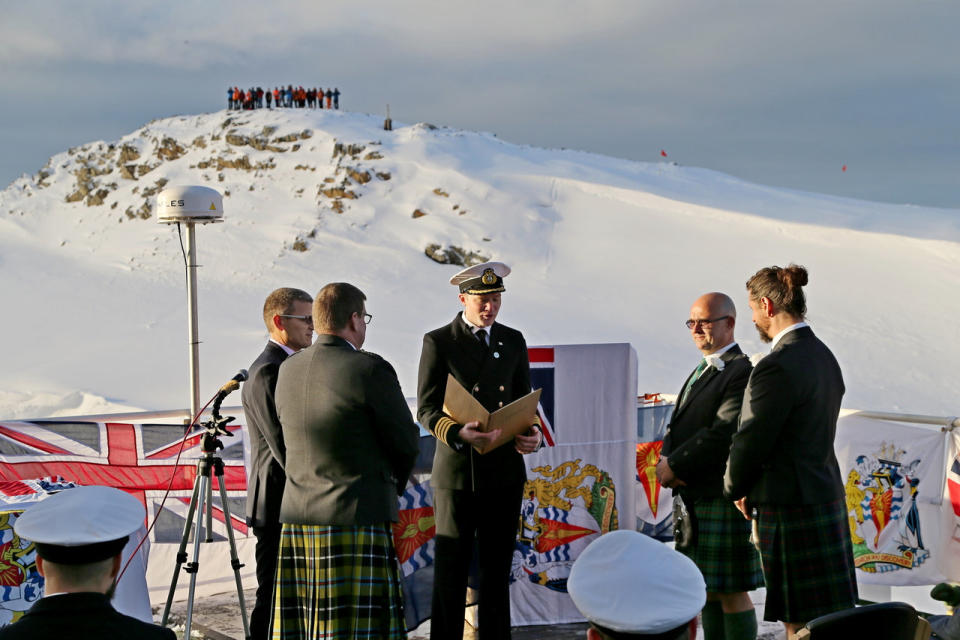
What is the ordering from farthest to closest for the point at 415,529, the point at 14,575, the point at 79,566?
the point at 415,529 → the point at 14,575 → the point at 79,566

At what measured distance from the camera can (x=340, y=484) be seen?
3623 mm

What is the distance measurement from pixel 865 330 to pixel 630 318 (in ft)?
21.6

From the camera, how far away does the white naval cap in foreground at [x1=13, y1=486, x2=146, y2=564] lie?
2.03 m

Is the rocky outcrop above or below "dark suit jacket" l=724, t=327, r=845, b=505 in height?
above

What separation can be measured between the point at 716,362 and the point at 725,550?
945mm

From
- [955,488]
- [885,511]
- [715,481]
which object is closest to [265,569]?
[715,481]

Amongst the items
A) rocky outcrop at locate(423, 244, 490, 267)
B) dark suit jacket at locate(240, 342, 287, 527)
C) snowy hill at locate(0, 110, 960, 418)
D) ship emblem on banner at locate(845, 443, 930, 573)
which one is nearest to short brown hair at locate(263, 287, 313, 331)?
dark suit jacket at locate(240, 342, 287, 527)

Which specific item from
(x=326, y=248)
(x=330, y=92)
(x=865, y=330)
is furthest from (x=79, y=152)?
(x=865, y=330)

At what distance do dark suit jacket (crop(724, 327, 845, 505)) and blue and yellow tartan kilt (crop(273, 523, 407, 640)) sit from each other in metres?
1.67

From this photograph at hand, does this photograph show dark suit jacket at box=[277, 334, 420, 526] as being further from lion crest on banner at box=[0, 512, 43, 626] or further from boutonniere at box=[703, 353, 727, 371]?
boutonniere at box=[703, 353, 727, 371]

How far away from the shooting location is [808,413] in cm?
382

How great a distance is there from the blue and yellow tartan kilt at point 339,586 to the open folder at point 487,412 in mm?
706

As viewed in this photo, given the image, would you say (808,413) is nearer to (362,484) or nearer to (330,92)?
(362,484)

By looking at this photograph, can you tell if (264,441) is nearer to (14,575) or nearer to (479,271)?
(14,575)
